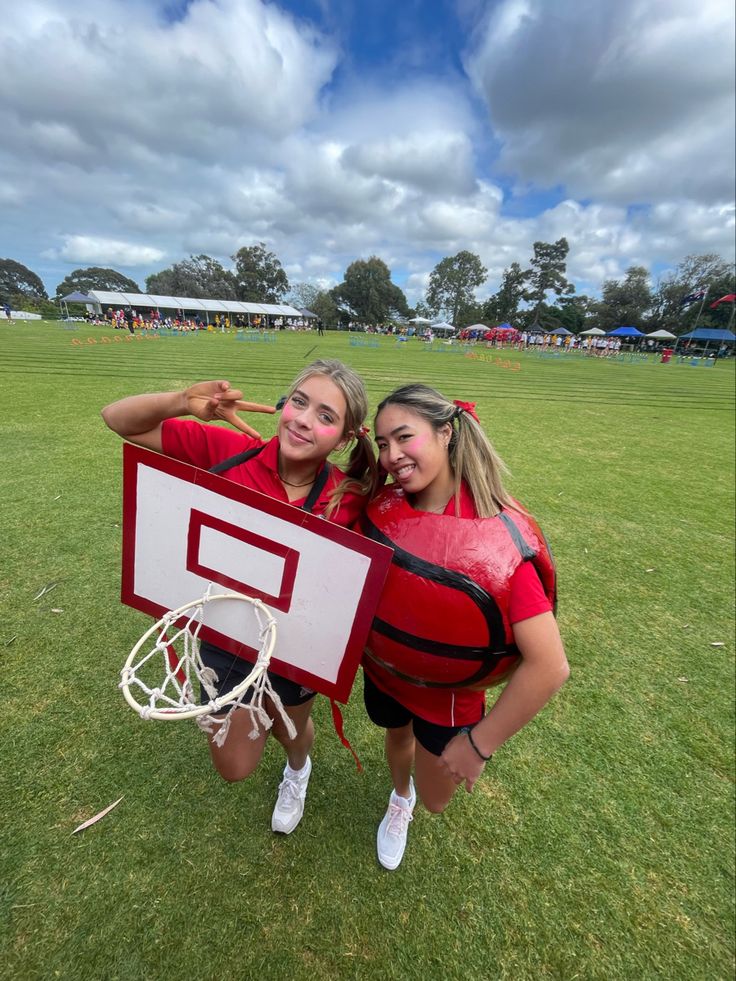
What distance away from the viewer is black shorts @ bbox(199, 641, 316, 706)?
5.65 ft

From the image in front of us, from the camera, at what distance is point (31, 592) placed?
11.0ft

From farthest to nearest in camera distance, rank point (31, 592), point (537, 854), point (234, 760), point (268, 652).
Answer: point (31, 592)
point (537, 854)
point (234, 760)
point (268, 652)

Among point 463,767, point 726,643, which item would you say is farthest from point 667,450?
point 463,767

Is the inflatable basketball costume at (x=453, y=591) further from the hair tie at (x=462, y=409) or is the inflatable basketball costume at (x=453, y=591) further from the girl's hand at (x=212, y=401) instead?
the girl's hand at (x=212, y=401)

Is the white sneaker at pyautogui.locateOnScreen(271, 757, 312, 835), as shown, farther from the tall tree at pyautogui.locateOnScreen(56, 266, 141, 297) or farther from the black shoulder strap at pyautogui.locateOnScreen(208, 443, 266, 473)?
the tall tree at pyautogui.locateOnScreen(56, 266, 141, 297)

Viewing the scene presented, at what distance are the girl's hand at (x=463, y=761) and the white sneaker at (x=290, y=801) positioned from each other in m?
1.03

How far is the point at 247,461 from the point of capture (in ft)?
5.90

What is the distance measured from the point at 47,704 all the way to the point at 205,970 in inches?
64.2

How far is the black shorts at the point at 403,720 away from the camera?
5.72 ft

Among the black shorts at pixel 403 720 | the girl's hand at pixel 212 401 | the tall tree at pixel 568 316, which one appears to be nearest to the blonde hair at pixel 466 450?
the girl's hand at pixel 212 401

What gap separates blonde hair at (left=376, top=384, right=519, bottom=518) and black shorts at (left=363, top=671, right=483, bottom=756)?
3.06ft

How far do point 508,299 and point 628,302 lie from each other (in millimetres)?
18385

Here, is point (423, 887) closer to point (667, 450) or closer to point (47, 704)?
point (47, 704)

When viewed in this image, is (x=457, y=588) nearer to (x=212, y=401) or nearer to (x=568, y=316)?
(x=212, y=401)
